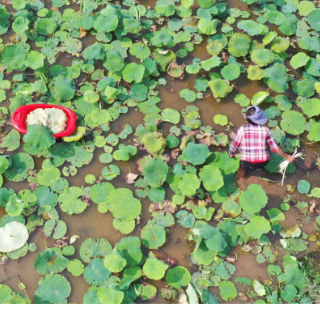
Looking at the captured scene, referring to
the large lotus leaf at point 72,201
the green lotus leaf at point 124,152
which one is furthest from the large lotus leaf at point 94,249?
the green lotus leaf at point 124,152

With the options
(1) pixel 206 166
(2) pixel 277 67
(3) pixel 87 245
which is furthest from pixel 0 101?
(2) pixel 277 67

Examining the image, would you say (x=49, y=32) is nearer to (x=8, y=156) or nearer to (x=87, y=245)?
(x=8, y=156)

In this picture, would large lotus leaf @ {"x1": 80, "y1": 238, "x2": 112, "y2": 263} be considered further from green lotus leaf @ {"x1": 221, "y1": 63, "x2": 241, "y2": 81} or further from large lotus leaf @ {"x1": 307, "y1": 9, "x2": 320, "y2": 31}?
large lotus leaf @ {"x1": 307, "y1": 9, "x2": 320, "y2": 31}

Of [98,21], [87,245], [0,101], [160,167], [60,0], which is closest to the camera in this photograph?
[87,245]

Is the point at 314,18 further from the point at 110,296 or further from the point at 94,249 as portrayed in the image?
the point at 110,296

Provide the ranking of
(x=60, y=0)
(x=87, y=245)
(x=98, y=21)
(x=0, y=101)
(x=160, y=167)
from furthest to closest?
(x=60, y=0)
(x=98, y=21)
(x=0, y=101)
(x=160, y=167)
(x=87, y=245)

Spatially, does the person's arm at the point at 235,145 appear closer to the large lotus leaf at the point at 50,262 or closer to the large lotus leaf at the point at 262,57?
the large lotus leaf at the point at 262,57
